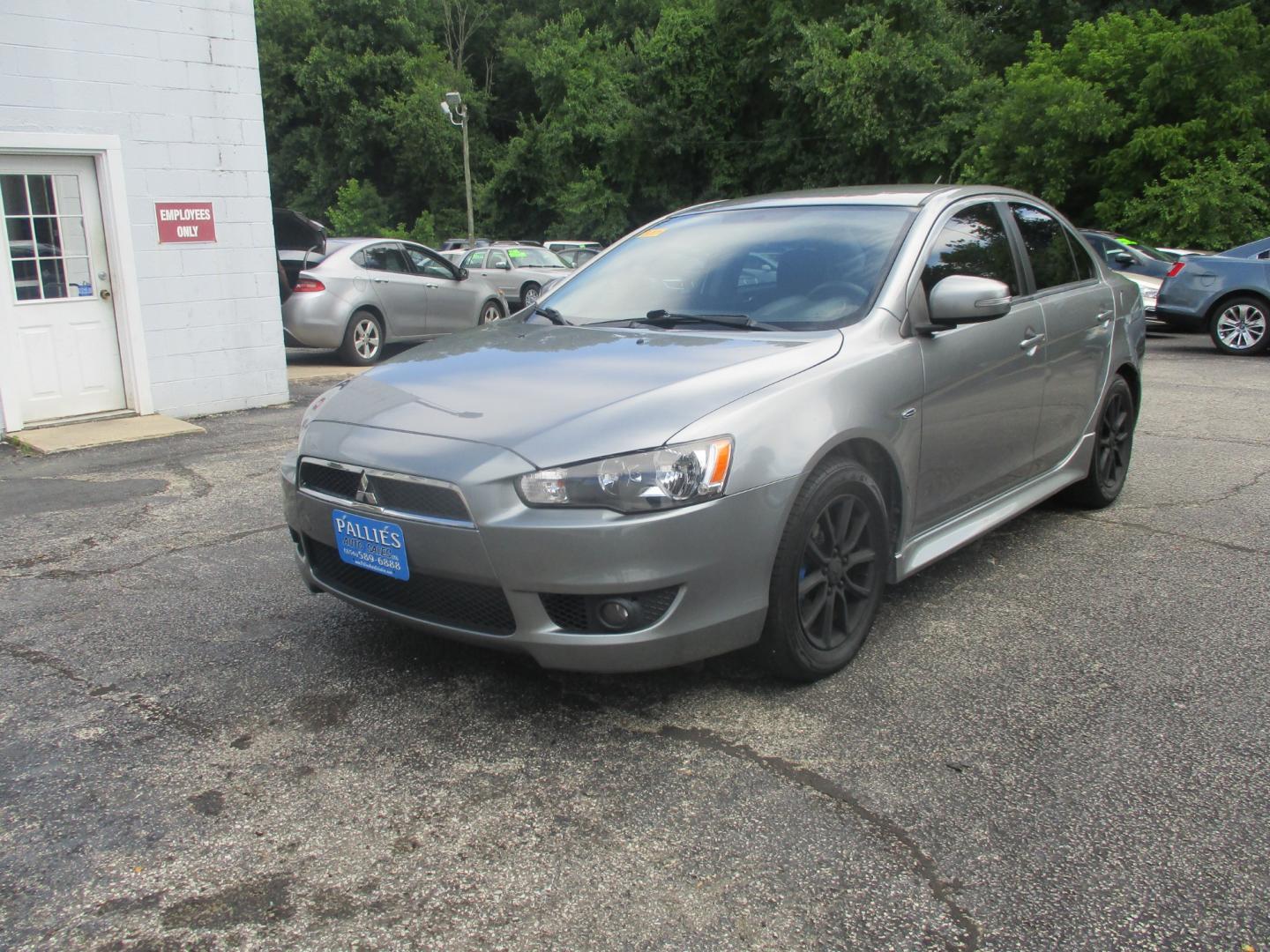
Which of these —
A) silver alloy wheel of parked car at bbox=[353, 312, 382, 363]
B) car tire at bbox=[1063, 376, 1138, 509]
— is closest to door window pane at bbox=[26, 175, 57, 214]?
silver alloy wheel of parked car at bbox=[353, 312, 382, 363]

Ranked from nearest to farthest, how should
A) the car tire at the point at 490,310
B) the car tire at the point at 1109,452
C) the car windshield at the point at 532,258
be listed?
1. the car tire at the point at 1109,452
2. the car tire at the point at 490,310
3. the car windshield at the point at 532,258

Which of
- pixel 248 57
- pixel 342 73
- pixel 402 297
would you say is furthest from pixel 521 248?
pixel 342 73

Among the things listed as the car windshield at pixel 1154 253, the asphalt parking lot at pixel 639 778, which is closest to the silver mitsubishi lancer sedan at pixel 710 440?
the asphalt parking lot at pixel 639 778

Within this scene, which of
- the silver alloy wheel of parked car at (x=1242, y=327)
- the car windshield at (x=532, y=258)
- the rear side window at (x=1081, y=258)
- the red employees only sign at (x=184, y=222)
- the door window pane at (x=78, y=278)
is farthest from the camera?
the car windshield at (x=532, y=258)

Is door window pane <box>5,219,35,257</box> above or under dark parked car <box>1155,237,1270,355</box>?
above

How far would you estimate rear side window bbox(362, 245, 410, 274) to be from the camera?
12664mm

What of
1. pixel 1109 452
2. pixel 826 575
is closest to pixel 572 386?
pixel 826 575

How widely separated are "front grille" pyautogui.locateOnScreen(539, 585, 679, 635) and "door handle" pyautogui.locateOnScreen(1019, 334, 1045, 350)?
7.57 ft

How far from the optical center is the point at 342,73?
46.0 meters

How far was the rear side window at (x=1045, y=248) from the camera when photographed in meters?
4.89

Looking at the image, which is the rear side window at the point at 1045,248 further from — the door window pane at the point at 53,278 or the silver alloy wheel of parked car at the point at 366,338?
the silver alloy wheel of parked car at the point at 366,338

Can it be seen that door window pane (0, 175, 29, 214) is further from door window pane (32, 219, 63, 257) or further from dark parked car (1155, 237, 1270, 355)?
dark parked car (1155, 237, 1270, 355)

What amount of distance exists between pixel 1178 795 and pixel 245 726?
269cm

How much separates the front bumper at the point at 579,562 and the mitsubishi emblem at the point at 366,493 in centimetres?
3
